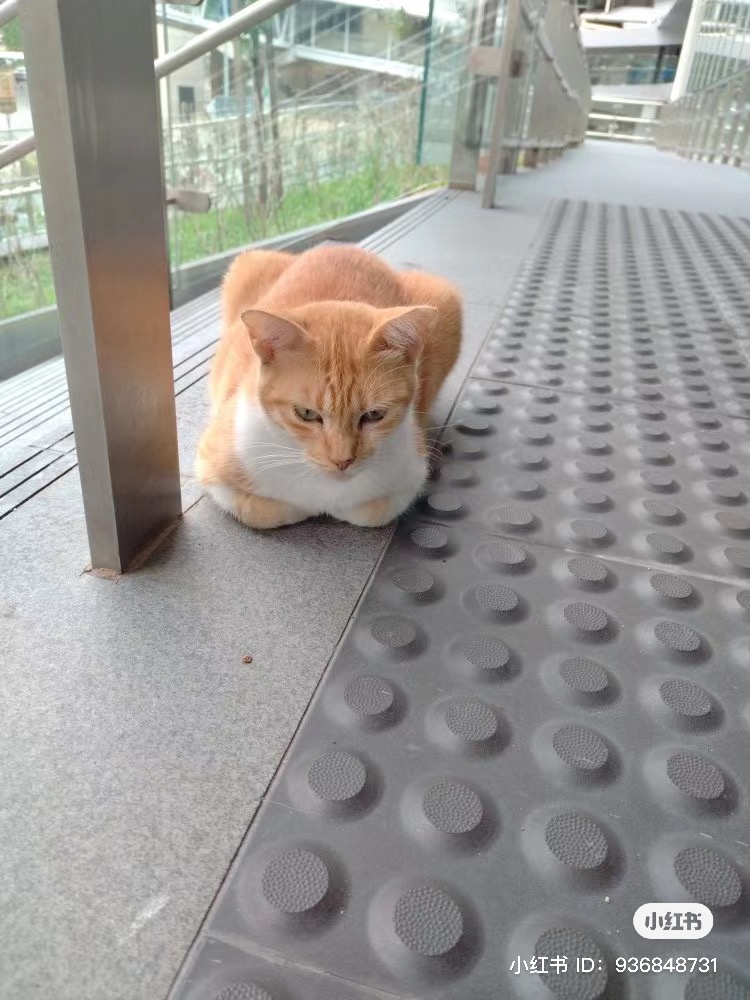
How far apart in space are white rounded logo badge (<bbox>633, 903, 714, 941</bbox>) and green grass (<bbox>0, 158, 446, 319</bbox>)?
134 centimetres

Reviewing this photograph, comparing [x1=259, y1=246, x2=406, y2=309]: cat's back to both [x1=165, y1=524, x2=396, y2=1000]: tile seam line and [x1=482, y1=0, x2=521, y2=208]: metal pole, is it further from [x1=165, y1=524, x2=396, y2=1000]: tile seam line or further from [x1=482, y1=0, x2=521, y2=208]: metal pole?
[x1=482, y1=0, x2=521, y2=208]: metal pole

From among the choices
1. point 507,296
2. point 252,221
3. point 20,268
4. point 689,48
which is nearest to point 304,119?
point 252,221

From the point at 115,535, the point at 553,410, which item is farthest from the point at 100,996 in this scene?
the point at 553,410

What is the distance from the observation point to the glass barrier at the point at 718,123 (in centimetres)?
934

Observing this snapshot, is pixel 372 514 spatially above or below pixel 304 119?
below

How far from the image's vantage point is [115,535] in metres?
1.08

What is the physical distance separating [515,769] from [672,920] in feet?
0.71

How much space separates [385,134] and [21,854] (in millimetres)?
4531

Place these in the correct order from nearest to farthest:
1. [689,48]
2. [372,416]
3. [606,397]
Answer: [372,416] < [606,397] < [689,48]

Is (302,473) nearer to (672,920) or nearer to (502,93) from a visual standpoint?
(672,920)

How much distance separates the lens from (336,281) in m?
1.62

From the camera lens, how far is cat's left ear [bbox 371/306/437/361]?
3.84 ft

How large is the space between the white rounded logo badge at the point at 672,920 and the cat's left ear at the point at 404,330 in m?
0.88

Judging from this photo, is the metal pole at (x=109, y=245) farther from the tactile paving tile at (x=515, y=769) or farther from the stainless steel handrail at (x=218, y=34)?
the stainless steel handrail at (x=218, y=34)
